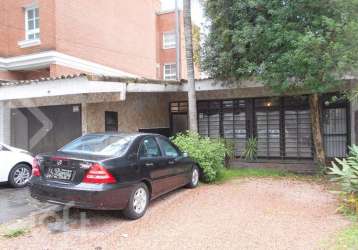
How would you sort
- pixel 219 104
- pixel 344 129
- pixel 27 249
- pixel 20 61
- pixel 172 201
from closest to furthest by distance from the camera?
pixel 27 249 → pixel 172 201 → pixel 344 129 → pixel 219 104 → pixel 20 61

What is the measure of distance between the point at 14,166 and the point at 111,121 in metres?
3.40

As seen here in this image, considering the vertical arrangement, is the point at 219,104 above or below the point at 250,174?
above

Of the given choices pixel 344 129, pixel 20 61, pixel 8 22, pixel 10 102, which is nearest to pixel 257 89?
pixel 344 129

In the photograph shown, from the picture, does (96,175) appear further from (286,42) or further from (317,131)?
(317,131)

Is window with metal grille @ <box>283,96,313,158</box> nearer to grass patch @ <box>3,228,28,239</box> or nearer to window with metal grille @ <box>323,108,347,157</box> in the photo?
window with metal grille @ <box>323,108,347,157</box>

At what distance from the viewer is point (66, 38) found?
16.9 metres

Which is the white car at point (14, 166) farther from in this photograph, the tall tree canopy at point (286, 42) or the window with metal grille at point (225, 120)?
the window with metal grille at point (225, 120)

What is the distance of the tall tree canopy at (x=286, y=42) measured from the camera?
28.7 feet

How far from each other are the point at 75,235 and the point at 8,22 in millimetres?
15647

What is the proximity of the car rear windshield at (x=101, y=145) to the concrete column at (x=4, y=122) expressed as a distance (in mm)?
7183

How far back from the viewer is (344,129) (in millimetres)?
11930

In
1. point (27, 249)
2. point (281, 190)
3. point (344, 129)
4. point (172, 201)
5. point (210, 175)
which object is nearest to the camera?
point (27, 249)

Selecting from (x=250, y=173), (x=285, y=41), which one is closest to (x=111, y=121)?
(x=250, y=173)

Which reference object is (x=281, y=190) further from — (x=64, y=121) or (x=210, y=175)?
(x=64, y=121)
